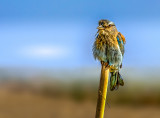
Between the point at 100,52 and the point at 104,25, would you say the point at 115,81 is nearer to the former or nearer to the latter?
the point at 100,52

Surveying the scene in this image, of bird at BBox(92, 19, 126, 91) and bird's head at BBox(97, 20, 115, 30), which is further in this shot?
bird's head at BBox(97, 20, 115, 30)

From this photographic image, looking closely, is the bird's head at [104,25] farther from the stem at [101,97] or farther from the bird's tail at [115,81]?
the stem at [101,97]

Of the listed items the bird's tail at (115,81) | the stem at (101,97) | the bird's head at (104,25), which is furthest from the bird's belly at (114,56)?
the stem at (101,97)

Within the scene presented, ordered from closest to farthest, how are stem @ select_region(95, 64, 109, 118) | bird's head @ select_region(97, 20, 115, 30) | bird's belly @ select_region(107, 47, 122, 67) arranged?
stem @ select_region(95, 64, 109, 118), bird's belly @ select_region(107, 47, 122, 67), bird's head @ select_region(97, 20, 115, 30)

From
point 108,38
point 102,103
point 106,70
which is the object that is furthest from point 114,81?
point 102,103

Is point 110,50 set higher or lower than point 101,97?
higher

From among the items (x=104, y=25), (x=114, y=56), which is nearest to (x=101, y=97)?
(x=114, y=56)

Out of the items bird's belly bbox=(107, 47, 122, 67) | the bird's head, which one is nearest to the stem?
bird's belly bbox=(107, 47, 122, 67)

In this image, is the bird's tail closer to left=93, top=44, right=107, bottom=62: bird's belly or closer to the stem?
left=93, top=44, right=107, bottom=62: bird's belly
